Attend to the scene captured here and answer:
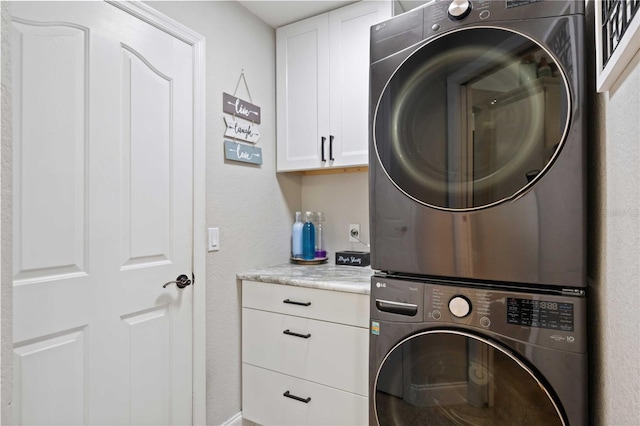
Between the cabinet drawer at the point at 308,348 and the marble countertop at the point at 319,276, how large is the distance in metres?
0.18

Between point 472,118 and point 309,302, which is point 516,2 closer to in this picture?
point 472,118

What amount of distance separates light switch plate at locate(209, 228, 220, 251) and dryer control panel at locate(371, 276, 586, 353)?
917 mm

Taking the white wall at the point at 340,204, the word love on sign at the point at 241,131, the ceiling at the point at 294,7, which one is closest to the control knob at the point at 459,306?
the white wall at the point at 340,204

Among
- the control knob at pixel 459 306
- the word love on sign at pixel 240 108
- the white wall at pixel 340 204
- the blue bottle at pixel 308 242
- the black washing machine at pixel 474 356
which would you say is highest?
the word love on sign at pixel 240 108

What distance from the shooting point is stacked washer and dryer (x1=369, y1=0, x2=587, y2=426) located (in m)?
0.90

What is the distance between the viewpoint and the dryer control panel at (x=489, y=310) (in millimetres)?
896

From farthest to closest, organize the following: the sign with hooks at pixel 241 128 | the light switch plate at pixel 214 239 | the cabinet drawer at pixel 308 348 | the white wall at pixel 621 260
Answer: the sign with hooks at pixel 241 128 → the light switch plate at pixel 214 239 → the cabinet drawer at pixel 308 348 → the white wall at pixel 621 260

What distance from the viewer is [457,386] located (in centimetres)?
103

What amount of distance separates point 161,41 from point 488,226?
154 cm

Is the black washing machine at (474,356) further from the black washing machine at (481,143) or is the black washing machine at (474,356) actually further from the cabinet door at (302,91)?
the cabinet door at (302,91)

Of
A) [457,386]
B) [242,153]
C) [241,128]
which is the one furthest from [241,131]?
[457,386]

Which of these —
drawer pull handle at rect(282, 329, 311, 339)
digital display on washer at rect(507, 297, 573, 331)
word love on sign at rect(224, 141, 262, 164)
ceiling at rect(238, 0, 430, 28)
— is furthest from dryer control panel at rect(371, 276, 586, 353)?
ceiling at rect(238, 0, 430, 28)

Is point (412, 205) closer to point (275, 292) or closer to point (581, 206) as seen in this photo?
point (581, 206)

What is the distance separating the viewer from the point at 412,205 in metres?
1.12
